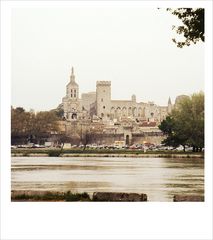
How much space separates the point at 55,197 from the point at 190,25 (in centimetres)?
227

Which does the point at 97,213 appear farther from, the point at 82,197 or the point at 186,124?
the point at 186,124

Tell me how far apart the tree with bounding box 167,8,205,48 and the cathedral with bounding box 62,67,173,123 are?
0.68 meters

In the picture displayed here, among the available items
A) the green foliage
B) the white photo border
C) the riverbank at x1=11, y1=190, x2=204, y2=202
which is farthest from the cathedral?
the riverbank at x1=11, y1=190, x2=204, y2=202

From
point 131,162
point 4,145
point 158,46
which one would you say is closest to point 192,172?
point 131,162

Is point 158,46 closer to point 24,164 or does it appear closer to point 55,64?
point 55,64

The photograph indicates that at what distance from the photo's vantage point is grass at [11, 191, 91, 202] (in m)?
7.54

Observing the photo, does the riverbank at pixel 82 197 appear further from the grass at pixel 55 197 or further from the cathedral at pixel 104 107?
the cathedral at pixel 104 107

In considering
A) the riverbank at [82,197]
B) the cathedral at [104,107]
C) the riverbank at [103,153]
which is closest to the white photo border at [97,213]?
the riverbank at [82,197]

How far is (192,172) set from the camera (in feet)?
25.5

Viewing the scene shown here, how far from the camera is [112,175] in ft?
25.5

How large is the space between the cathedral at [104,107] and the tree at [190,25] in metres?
0.68

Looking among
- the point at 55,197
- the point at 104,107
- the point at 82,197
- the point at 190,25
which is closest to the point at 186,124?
the point at 104,107

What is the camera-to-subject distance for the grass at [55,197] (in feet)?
24.7

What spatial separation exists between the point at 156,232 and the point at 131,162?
1.04 meters
